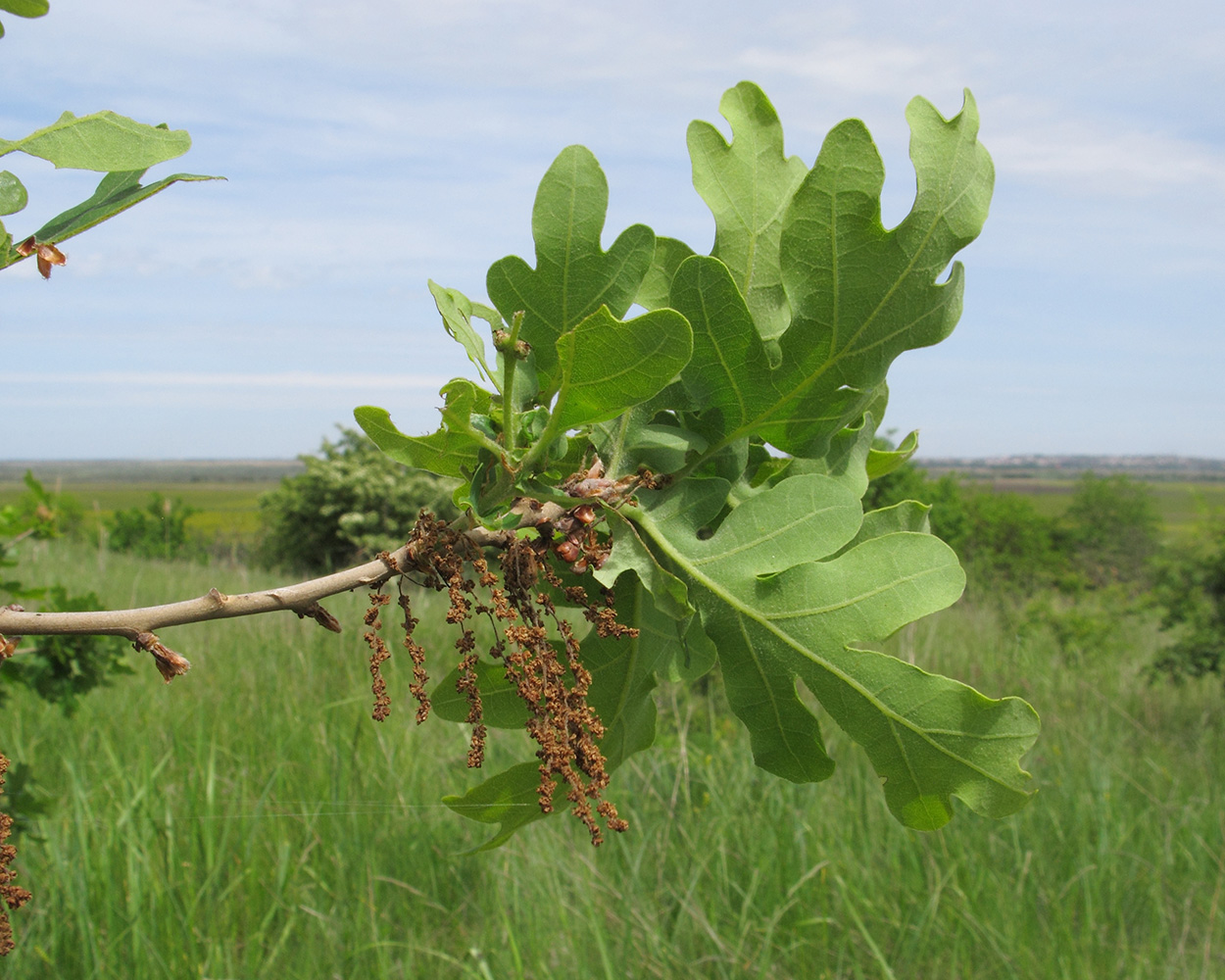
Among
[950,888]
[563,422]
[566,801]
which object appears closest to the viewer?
[563,422]

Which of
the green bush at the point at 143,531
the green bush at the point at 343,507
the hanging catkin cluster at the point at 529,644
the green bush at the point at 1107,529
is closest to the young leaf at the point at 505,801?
the hanging catkin cluster at the point at 529,644

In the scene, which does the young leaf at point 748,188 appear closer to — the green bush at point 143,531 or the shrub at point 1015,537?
the shrub at point 1015,537

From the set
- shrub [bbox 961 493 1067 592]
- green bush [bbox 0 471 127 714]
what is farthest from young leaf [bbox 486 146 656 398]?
shrub [bbox 961 493 1067 592]

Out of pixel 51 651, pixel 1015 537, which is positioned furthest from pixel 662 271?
pixel 1015 537

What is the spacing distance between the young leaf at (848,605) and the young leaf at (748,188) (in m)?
0.19

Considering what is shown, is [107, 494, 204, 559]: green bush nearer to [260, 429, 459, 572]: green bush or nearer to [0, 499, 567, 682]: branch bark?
[260, 429, 459, 572]: green bush

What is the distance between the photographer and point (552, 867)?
341cm

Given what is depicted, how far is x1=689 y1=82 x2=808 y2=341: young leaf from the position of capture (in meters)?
0.90

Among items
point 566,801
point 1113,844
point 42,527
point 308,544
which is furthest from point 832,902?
point 308,544

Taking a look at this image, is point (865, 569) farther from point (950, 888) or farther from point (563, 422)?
point (950, 888)

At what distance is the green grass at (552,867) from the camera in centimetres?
301

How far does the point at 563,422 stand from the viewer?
770 mm

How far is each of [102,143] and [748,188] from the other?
58 centimetres

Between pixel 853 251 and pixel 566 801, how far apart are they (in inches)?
25.2
